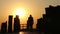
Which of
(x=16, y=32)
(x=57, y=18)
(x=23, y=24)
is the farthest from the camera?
(x=23, y=24)

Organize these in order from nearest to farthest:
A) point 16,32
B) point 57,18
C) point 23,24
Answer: point 57,18
point 16,32
point 23,24

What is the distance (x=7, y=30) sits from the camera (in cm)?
127

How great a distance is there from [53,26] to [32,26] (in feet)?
1.67

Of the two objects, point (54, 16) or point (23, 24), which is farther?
point (23, 24)

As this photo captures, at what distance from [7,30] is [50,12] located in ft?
1.79

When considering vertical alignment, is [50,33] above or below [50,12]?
below

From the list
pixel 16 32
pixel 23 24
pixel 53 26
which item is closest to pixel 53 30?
pixel 53 26

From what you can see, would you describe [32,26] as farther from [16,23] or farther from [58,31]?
[58,31]

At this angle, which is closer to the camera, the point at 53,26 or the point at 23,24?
the point at 53,26

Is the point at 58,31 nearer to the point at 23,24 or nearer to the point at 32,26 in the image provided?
the point at 32,26

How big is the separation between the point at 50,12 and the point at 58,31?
0.39 feet

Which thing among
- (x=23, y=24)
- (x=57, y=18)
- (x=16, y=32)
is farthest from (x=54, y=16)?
(x=23, y=24)

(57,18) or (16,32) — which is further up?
(57,18)

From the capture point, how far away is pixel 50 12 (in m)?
0.85
